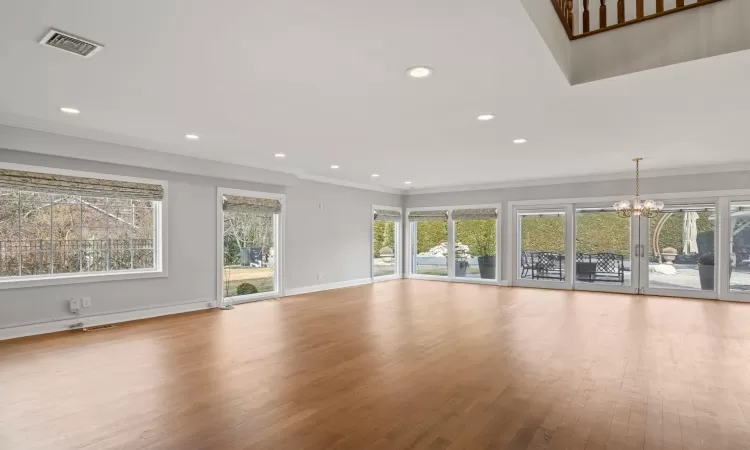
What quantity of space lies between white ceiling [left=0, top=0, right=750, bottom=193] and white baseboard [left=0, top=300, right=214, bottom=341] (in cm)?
236

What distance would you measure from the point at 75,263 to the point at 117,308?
0.80 meters

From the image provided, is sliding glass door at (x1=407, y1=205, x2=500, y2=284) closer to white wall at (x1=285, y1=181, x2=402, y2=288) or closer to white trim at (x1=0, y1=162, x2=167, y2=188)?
white wall at (x1=285, y1=181, x2=402, y2=288)

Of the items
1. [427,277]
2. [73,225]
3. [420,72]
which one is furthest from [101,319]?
[427,277]

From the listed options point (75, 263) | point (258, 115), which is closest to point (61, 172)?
point (75, 263)

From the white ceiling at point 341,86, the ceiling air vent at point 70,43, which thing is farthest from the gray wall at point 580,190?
the ceiling air vent at point 70,43

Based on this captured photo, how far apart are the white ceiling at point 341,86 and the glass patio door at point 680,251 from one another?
1.99 metres

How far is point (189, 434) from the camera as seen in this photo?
254cm

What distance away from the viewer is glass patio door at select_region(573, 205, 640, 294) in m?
8.41

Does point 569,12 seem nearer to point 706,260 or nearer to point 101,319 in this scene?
point 101,319

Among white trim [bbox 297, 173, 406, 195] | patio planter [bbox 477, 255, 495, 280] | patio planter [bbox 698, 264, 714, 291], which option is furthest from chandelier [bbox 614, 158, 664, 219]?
white trim [bbox 297, 173, 406, 195]

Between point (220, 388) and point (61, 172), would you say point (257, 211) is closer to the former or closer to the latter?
point (61, 172)

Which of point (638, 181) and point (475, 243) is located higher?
point (638, 181)

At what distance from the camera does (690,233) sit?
26.0 ft

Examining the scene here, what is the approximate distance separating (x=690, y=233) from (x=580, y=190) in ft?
6.90
